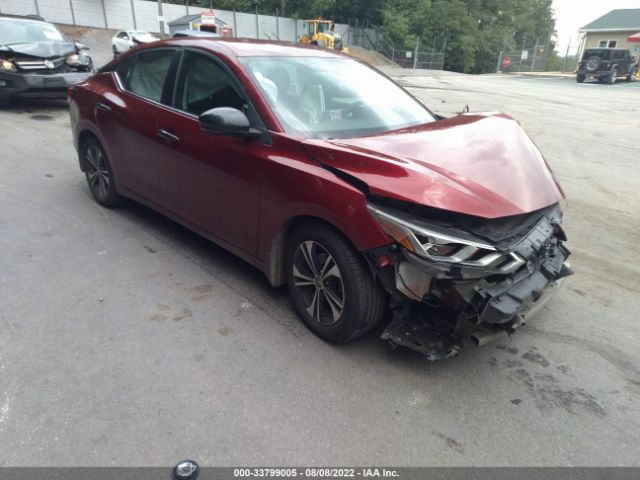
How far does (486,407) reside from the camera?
8.34 ft

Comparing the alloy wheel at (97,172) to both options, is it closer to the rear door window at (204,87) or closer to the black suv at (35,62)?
the rear door window at (204,87)

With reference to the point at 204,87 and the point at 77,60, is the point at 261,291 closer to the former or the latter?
the point at 204,87

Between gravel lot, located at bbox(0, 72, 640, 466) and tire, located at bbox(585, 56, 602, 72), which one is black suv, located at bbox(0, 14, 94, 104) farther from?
tire, located at bbox(585, 56, 602, 72)

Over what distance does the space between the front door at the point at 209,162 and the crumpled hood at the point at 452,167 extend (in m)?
0.62

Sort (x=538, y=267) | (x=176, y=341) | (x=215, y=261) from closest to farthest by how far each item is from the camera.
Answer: (x=538, y=267)
(x=176, y=341)
(x=215, y=261)

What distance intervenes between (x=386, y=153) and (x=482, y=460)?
164 cm

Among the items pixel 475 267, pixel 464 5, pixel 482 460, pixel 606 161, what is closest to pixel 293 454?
pixel 482 460

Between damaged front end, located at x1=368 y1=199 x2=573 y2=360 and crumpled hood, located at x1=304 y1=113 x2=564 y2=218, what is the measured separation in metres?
0.08

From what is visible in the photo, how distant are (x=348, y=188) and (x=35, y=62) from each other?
9.05 meters

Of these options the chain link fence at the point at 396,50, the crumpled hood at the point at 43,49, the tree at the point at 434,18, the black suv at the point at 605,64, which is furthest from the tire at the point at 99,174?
the tree at the point at 434,18

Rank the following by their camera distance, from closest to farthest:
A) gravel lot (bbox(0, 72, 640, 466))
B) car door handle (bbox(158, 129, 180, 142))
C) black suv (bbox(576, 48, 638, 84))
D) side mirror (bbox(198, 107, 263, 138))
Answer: gravel lot (bbox(0, 72, 640, 466)) → side mirror (bbox(198, 107, 263, 138)) → car door handle (bbox(158, 129, 180, 142)) → black suv (bbox(576, 48, 638, 84))

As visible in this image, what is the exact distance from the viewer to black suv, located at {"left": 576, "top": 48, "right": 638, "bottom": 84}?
107 feet

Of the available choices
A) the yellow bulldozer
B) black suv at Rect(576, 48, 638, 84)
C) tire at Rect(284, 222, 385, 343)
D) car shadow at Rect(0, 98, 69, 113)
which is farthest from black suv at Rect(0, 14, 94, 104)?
black suv at Rect(576, 48, 638, 84)

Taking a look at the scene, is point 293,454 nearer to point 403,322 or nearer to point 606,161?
point 403,322
